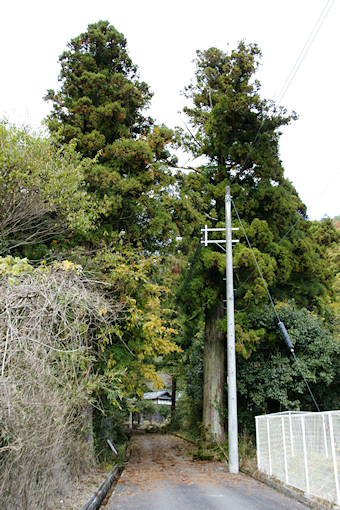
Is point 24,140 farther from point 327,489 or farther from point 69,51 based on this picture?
point 327,489

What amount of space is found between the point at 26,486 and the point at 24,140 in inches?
276

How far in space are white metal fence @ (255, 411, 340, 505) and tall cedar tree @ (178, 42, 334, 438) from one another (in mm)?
4284

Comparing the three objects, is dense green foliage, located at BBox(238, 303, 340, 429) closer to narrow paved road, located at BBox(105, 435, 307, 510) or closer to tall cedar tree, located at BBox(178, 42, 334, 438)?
tall cedar tree, located at BBox(178, 42, 334, 438)

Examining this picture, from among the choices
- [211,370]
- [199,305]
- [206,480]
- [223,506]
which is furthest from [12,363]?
[211,370]

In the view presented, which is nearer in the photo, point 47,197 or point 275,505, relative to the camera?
point 275,505

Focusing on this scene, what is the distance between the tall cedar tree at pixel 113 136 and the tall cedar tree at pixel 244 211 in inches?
102

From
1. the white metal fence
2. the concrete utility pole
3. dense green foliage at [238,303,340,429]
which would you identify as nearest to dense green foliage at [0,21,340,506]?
dense green foliage at [238,303,340,429]

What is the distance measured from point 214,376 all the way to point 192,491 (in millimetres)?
7111

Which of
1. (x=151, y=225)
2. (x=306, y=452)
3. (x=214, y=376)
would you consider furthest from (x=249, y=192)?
(x=306, y=452)

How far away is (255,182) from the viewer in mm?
16250

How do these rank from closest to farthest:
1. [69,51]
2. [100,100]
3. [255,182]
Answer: [100,100], [69,51], [255,182]

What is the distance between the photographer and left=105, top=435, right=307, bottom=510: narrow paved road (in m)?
6.37

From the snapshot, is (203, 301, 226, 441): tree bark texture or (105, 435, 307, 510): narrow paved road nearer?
(105, 435, 307, 510): narrow paved road

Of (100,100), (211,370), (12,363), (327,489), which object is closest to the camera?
(12,363)
